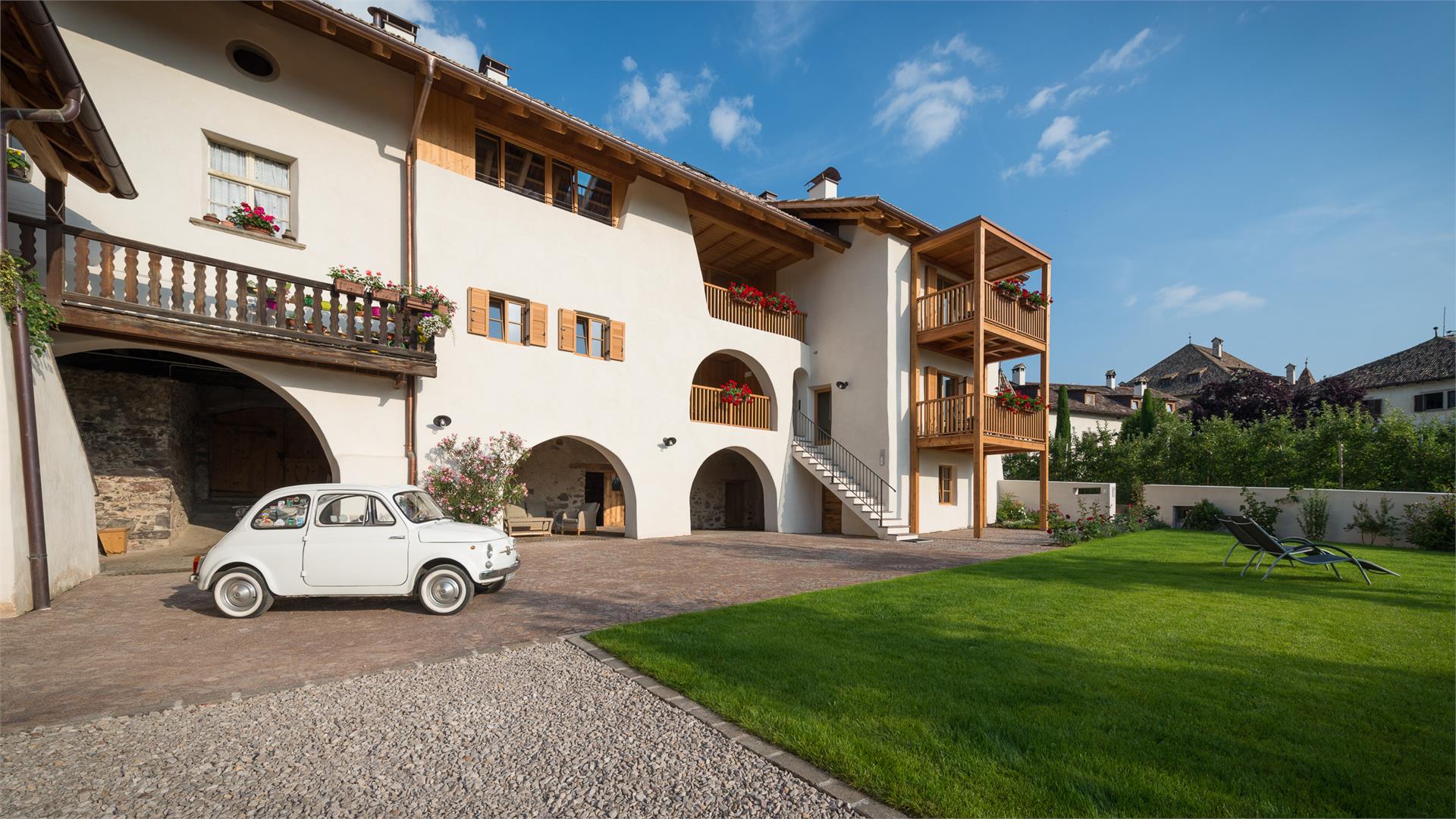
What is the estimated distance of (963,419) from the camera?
16.2 metres

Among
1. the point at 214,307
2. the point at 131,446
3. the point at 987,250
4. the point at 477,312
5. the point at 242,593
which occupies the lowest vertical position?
the point at 242,593

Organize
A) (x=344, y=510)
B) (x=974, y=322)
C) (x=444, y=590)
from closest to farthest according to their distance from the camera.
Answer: (x=344, y=510) < (x=444, y=590) < (x=974, y=322)

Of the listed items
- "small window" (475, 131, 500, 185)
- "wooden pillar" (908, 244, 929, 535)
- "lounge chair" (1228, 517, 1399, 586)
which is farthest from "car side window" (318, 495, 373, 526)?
"wooden pillar" (908, 244, 929, 535)

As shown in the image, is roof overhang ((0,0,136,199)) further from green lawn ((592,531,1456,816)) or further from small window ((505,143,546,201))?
green lawn ((592,531,1456,816))

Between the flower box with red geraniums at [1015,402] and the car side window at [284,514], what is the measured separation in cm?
1528

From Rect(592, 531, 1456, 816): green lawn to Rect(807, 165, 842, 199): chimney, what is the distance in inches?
595

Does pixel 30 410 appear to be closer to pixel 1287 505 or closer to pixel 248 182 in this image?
pixel 248 182

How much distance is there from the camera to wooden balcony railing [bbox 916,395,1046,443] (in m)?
16.0

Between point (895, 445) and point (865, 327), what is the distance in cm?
335

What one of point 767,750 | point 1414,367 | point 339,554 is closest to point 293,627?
point 339,554

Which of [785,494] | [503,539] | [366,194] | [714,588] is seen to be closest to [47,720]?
[503,539]

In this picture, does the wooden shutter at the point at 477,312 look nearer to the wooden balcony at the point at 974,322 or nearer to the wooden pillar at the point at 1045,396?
the wooden balcony at the point at 974,322

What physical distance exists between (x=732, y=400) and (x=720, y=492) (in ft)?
14.4

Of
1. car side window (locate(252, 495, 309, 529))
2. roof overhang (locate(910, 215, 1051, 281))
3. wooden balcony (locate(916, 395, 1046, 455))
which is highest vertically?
roof overhang (locate(910, 215, 1051, 281))
